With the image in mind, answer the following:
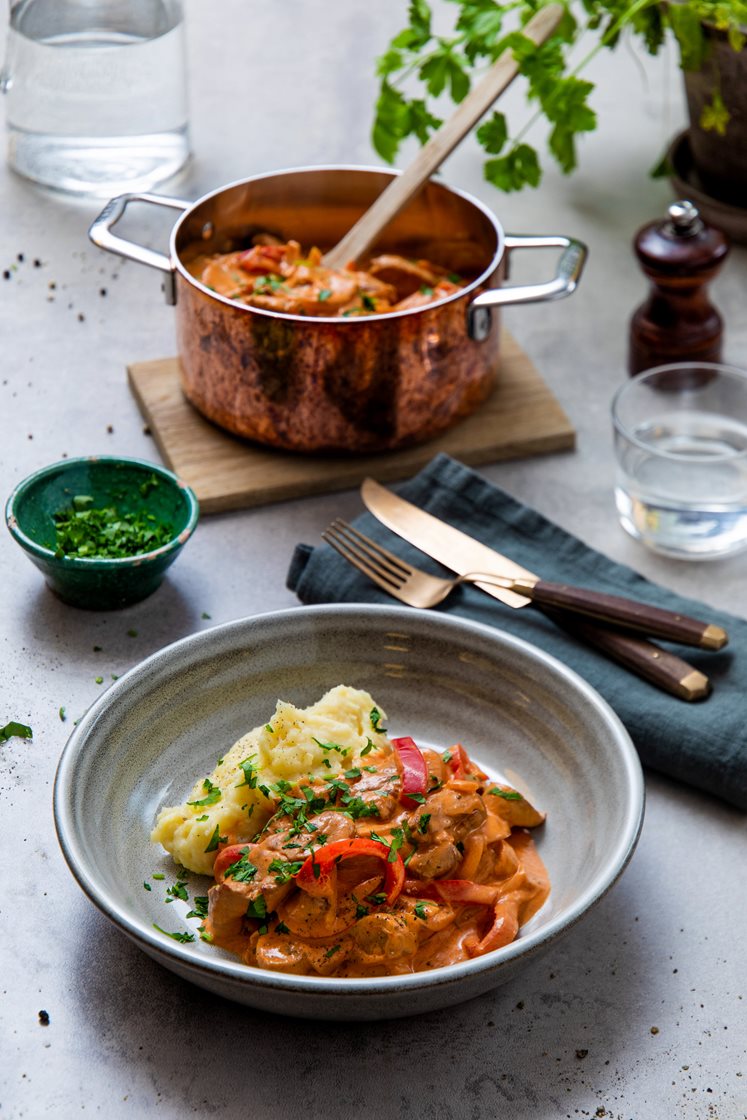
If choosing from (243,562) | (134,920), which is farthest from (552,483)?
(134,920)

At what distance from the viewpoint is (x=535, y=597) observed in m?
1.91

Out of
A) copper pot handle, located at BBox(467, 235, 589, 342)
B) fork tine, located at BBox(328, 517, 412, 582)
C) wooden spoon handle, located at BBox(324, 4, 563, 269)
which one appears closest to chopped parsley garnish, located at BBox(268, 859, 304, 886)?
fork tine, located at BBox(328, 517, 412, 582)

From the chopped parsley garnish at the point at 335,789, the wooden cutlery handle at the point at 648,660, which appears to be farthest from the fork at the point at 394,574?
the chopped parsley garnish at the point at 335,789

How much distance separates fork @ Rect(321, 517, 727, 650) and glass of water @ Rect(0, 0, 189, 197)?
3.79ft

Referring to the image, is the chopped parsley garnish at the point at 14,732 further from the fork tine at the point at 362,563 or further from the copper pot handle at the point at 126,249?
the copper pot handle at the point at 126,249

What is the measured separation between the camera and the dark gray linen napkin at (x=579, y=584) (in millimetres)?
1741

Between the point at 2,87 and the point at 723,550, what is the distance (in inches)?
64.2

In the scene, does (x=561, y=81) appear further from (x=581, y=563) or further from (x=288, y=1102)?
(x=288, y=1102)

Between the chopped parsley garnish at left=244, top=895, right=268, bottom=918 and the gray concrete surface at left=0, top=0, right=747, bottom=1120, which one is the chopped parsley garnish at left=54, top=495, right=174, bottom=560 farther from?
the chopped parsley garnish at left=244, top=895, right=268, bottom=918

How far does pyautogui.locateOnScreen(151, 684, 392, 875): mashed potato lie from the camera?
153 cm

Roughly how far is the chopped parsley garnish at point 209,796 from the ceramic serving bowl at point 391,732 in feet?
0.25

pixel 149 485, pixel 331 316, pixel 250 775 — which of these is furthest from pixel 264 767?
pixel 331 316

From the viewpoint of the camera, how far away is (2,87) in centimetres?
278

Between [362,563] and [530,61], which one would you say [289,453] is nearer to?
[362,563]
